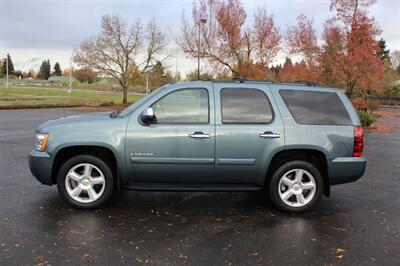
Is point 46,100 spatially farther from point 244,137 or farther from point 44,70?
point 44,70

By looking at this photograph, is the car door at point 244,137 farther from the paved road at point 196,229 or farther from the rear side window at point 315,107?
the paved road at point 196,229

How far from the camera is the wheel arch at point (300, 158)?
5133mm

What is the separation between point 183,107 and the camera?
16.5 feet

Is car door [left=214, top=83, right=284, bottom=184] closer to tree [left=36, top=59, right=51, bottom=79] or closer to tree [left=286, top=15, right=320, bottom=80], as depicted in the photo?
tree [left=286, top=15, right=320, bottom=80]

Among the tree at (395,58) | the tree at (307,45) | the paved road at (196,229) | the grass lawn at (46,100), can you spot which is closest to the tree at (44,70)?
the grass lawn at (46,100)

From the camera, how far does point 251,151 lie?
4.93 meters

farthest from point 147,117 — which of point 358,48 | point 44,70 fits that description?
point 44,70

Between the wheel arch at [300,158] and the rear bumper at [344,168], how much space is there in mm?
83

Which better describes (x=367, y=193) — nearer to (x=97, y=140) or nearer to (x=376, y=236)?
(x=376, y=236)

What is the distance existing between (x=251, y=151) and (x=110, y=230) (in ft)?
6.45

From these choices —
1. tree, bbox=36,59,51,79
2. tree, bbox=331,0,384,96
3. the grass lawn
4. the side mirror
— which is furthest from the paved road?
tree, bbox=36,59,51,79

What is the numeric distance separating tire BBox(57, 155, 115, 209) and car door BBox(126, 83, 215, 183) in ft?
1.22

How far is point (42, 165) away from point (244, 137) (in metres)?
2.61

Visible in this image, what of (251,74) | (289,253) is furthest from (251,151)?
(251,74)
